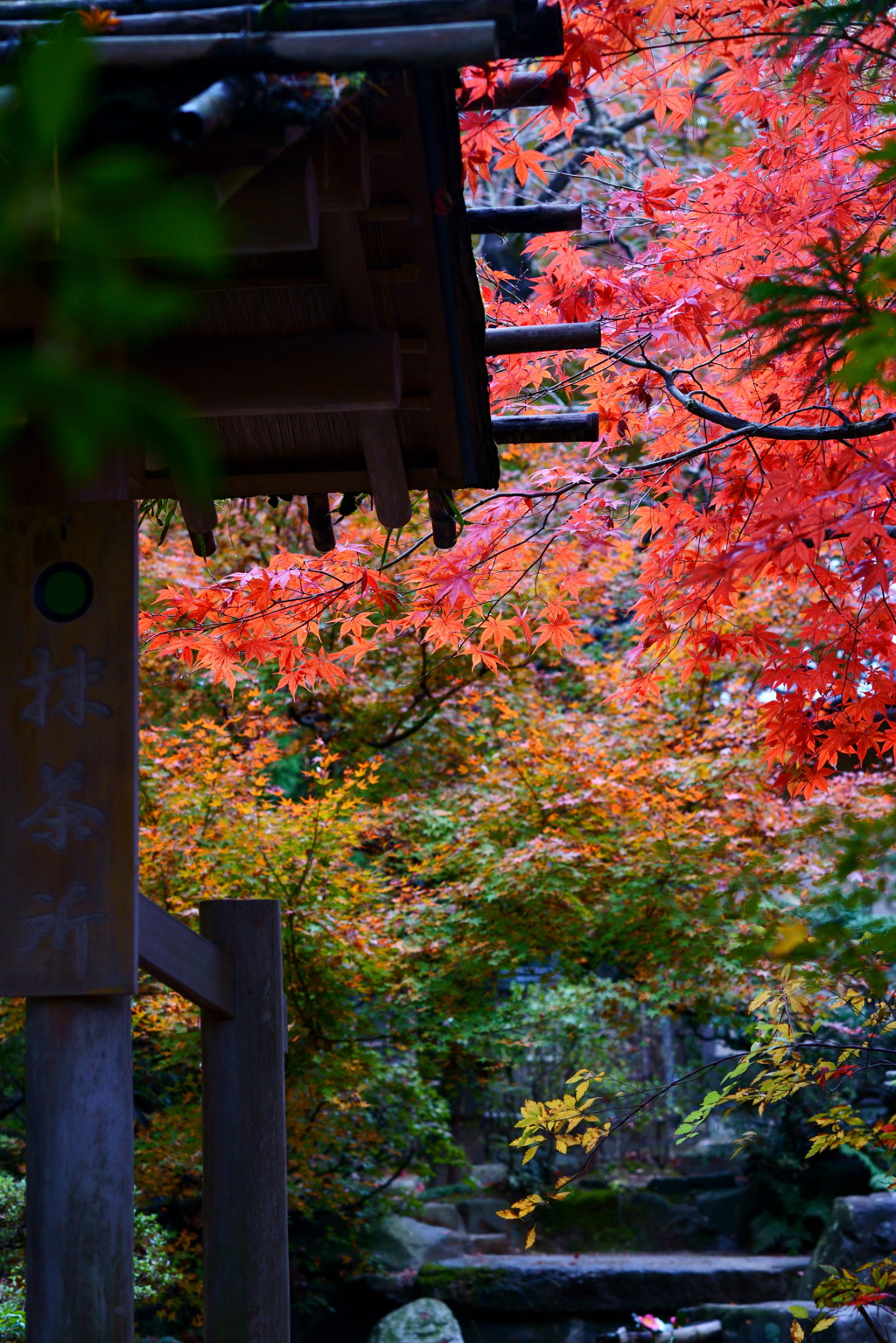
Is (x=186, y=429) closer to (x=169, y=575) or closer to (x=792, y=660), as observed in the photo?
(x=792, y=660)

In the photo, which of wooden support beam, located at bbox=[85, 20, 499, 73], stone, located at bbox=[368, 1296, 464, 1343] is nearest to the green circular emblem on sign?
wooden support beam, located at bbox=[85, 20, 499, 73]

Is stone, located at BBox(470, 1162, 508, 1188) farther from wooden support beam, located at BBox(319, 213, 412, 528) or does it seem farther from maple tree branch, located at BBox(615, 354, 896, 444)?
wooden support beam, located at BBox(319, 213, 412, 528)

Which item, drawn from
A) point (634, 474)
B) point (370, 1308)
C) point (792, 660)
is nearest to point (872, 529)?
point (792, 660)

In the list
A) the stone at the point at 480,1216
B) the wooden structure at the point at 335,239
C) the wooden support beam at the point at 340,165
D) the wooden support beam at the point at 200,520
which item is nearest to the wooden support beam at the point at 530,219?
the wooden structure at the point at 335,239

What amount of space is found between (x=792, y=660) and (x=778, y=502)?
1118mm

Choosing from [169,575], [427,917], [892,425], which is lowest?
[427,917]

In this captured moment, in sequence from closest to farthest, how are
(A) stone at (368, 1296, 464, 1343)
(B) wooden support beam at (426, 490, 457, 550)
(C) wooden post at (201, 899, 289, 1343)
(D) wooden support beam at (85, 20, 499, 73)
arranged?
1. (D) wooden support beam at (85, 20, 499, 73)
2. (C) wooden post at (201, 899, 289, 1343)
3. (B) wooden support beam at (426, 490, 457, 550)
4. (A) stone at (368, 1296, 464, 1343)

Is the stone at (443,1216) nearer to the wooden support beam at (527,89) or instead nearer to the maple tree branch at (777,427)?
the maple tree branch at (777,427)

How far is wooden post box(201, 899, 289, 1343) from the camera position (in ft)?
10.0

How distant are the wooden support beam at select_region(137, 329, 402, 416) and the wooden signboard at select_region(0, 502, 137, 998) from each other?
32 cm

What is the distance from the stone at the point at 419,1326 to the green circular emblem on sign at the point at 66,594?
285 inches

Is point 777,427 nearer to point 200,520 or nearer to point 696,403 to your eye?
point 696,403

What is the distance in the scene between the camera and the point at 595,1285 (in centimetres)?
918

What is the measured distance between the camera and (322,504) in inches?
130
